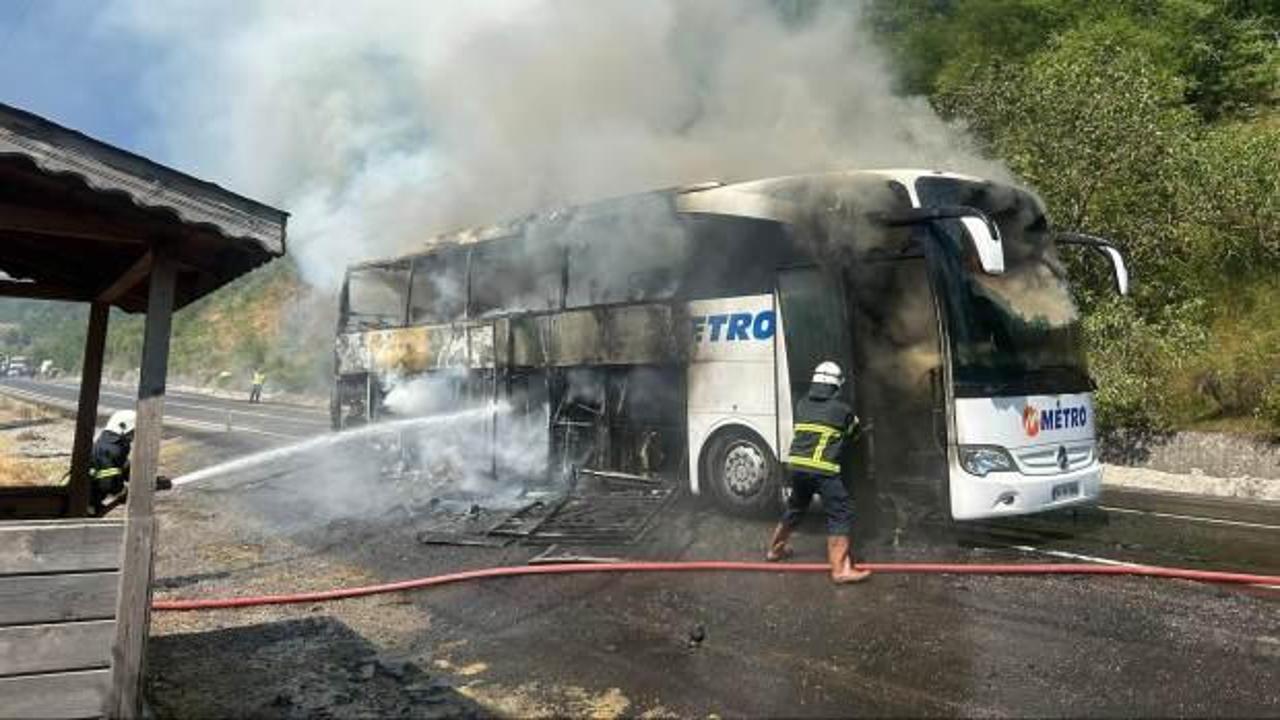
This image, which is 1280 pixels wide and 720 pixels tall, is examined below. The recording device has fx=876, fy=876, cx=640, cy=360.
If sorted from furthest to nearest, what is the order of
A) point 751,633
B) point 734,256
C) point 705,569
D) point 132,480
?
point 734,256 → point 705,569 → point 751,633 → point 132,480

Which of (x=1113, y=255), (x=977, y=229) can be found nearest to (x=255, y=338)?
(x=1113, y=255)

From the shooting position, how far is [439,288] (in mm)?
11523

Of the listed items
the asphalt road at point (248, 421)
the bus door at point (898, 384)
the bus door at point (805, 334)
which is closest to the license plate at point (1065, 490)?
the bus door at point (898, 384)

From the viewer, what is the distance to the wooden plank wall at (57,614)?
11.9 feet

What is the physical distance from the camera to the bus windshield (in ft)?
22.7

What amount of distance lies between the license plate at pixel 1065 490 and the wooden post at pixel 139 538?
6321 mm

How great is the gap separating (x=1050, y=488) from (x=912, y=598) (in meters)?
1.88

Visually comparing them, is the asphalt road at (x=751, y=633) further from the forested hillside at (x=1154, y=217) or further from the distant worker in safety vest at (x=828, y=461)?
the forested hillside at (x=1154, y=217)

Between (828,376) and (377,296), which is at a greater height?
(377,296)

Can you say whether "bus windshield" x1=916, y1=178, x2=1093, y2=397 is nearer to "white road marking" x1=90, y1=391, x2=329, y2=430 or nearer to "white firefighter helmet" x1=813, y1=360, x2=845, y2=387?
"white firefighter helmet" x1=813, y1=360, x2=845, y2=387

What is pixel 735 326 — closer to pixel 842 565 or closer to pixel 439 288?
pixel 842 565

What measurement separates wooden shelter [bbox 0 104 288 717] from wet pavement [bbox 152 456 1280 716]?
0.80m

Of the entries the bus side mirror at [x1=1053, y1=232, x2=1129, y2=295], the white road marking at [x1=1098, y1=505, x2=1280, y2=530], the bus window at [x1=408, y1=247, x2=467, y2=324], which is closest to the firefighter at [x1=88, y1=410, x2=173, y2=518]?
the bus window at [x1=408, y1=247, x2=467, y2=324]

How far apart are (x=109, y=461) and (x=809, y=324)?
5.70m
